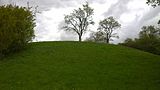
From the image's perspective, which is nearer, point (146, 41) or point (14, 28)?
point (14, 28)

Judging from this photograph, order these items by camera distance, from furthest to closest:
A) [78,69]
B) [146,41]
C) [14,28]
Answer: [146,41], [14,28], [78,69]

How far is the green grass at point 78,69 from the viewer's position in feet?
134

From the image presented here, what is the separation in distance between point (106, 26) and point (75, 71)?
7896 cm

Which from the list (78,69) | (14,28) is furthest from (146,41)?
(78,69)

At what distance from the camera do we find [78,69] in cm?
5191

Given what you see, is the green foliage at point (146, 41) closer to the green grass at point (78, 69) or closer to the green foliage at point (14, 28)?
the green grass at point (78, 69)

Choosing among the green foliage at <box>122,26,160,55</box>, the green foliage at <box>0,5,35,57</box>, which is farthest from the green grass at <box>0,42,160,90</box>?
the green foliage at <box>122,26,160,55</box>

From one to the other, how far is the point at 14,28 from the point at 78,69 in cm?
2069

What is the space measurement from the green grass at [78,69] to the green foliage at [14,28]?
2308 millimetres

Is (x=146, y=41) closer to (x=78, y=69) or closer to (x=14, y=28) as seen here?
(x=14, y=28)

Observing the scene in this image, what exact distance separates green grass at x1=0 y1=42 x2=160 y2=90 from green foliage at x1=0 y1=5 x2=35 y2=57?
7.57 feet

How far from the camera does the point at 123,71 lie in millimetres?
50031

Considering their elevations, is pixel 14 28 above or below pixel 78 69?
above

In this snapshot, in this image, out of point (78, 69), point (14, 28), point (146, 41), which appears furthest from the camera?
point (146, 41)
